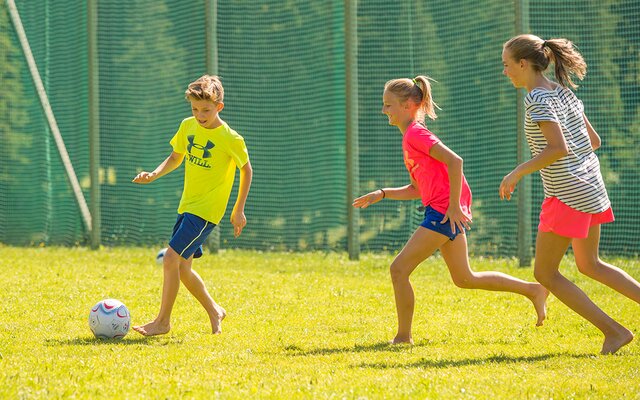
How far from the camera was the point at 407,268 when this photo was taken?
6.18 metres

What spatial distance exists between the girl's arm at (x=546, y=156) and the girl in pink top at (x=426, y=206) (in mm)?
593

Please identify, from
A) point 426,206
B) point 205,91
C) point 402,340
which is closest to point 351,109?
point 205,91

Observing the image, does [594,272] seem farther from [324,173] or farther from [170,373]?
[324,173]

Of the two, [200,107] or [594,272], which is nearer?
[594,272]

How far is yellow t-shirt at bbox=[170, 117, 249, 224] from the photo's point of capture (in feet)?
22.0

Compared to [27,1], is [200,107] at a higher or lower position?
lower

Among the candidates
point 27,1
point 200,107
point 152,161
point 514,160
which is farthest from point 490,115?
point 27,1

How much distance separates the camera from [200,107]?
21.7ft

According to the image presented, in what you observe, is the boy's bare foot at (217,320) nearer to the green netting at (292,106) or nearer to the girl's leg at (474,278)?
the girl's leg at (474,278)

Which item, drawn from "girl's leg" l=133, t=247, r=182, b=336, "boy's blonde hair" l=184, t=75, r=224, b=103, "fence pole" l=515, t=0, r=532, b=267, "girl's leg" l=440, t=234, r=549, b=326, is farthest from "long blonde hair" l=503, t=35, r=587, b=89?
"fence pole" l=515, t=0, r=532, b=267

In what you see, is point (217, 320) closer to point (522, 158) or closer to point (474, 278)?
point (474, 278)

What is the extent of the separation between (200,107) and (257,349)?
174cm

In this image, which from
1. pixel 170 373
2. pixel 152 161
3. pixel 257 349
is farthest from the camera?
pixel 152 161

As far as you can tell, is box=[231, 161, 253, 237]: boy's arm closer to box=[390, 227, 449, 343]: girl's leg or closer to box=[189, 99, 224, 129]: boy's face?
box=[189, 99, 224, 129]: boy's face
